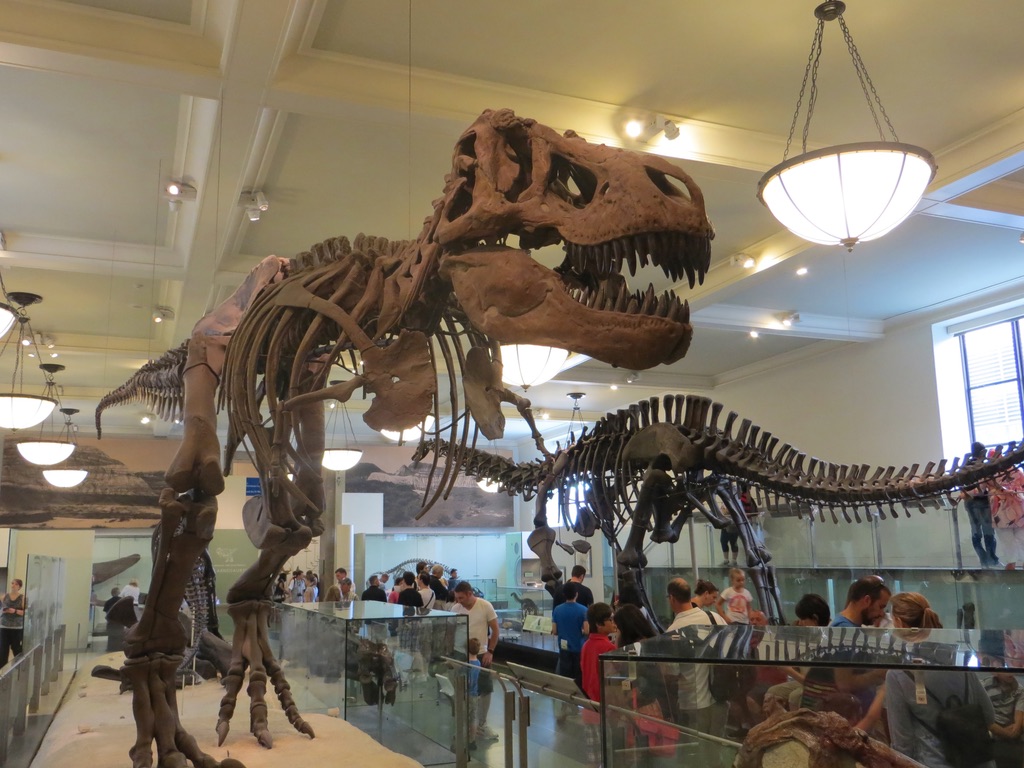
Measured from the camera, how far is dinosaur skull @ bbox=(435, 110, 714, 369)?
7.01ft

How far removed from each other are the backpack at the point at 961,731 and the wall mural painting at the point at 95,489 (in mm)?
17992

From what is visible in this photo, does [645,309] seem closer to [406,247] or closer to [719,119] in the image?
[406,247]

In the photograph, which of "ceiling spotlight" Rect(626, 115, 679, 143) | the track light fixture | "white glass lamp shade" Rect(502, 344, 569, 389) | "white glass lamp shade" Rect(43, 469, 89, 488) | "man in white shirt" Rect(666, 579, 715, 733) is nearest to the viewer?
"man in white shirt" Rect(666, 579, 715, 733)

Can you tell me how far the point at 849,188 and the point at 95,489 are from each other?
17.9m

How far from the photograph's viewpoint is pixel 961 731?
70.9 inches

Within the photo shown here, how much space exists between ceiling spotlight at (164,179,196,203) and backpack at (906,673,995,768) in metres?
6.45

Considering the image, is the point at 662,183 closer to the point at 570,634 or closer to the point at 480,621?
the point at 570,634

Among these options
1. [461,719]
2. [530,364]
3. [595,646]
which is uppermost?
[530,364]

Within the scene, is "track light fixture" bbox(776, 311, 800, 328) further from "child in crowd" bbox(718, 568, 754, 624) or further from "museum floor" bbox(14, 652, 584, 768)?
"museum floor" bbox(14, 652, 584, 768)

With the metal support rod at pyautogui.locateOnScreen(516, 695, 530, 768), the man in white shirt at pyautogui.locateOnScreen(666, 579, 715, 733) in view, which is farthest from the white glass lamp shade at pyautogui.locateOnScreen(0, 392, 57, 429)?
the man in white shirt at pyautogui.locateOnScreen(666, 579, 715, 733)

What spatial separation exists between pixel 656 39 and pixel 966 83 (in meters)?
2.36

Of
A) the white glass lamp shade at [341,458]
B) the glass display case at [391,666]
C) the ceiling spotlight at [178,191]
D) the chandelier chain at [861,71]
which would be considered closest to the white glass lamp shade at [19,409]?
the ceiling spotlight at [178,191]

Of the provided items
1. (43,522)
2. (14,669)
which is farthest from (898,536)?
(43,522)

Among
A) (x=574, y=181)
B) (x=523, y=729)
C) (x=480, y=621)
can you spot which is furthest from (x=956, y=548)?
(x=574, y=181)
